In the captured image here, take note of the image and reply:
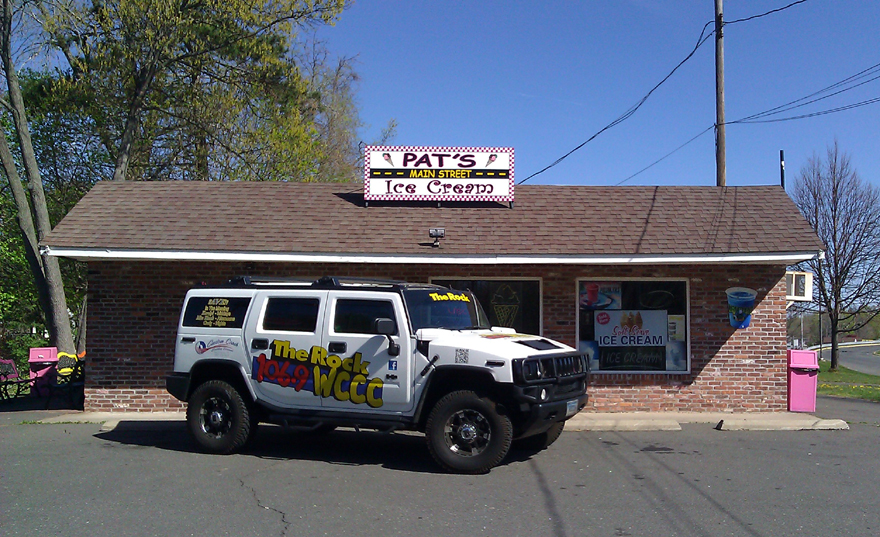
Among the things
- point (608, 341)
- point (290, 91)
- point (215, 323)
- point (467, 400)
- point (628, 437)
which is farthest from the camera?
point (290, 91)

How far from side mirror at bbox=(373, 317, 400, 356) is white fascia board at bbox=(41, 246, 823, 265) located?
3.51 metres

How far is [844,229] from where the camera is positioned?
3020cm

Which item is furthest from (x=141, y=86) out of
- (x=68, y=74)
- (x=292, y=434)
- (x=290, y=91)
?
(x=292, y=434)

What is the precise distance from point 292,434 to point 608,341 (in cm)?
531

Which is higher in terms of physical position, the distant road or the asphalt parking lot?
the asphalt parking lot

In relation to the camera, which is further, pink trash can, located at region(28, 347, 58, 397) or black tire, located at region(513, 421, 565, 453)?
pink trash can, located at region(28, 347, 58, 397)

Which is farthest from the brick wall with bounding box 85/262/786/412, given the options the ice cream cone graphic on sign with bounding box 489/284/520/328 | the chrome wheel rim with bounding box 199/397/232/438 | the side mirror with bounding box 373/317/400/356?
the side mirror with bounding box 373/317/400/356

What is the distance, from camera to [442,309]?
904 centimetres

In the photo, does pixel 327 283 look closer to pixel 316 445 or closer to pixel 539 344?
pixel 316 445

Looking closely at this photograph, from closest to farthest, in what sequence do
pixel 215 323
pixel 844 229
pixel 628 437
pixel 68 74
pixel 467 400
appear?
pixel 467 400
pixel 215 323
pixel 628 437
pixel 68 74
pixel 844 229

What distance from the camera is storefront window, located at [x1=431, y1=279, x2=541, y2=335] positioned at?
498 inches

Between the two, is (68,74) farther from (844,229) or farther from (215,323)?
(844,229)

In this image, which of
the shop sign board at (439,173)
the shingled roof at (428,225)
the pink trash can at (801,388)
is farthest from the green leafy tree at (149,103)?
the pink trash can at (801,388)

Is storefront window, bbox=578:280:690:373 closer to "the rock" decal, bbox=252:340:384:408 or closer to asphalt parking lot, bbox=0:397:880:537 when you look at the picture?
asphalt parking lot, bbox=0:397:880:537
